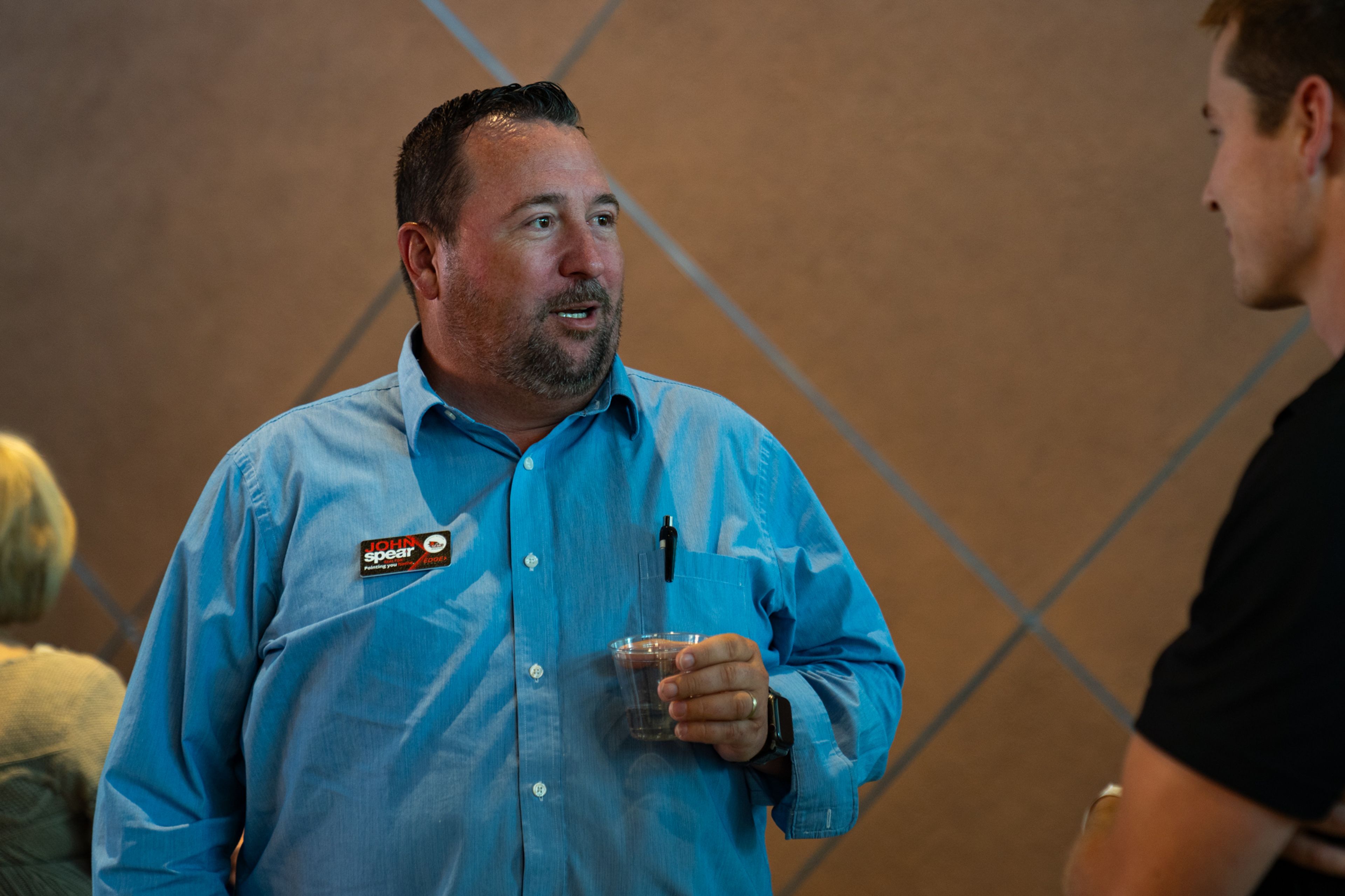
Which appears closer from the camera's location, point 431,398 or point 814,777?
point 814,777

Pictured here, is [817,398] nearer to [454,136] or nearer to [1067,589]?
[1067,589]

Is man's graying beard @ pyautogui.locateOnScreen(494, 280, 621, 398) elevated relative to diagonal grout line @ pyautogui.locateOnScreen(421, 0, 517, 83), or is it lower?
lower

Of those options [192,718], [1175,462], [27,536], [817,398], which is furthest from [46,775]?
[1175,462]

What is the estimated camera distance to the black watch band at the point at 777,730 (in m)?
1.36

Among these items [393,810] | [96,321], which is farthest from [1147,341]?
[96,321]

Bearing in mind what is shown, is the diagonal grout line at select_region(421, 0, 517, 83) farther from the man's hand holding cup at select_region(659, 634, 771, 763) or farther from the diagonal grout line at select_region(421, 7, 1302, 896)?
the man's hand holding cup at select_region(659, 634, 771, 763)

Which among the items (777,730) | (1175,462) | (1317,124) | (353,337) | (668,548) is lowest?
(777,730)

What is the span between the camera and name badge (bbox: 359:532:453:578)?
1402 millimetres

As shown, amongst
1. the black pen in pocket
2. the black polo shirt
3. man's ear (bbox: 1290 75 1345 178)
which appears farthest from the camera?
the black pen in pocket

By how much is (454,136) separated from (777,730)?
99cm

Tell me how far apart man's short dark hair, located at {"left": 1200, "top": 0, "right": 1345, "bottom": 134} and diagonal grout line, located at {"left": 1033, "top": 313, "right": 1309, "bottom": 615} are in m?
1.50

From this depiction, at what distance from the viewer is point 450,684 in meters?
1.35

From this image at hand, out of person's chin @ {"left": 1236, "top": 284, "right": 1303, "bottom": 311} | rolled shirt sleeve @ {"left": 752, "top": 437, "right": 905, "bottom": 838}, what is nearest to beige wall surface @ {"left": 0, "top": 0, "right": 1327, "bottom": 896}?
rolled shirt sleeve @ {"left": 752, "top": 437, "right": 905, "bottom": 838}

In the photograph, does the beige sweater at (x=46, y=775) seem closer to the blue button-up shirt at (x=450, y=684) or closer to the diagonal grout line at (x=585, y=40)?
the blue button-up shirt at (x=450, y=684)
